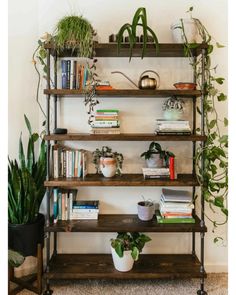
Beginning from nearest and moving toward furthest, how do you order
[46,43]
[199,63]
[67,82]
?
[46,43] < [67,82] < [199,63]

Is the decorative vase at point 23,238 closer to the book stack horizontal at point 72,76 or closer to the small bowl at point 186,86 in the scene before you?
the book stack horizontal at point 72,76

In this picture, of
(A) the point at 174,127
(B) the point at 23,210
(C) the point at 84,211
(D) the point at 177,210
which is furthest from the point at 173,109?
(B) the point at 23,210

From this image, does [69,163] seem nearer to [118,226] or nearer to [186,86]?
[118,226]

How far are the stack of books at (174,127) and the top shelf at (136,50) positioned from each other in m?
0.53

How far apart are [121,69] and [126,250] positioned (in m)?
1.41

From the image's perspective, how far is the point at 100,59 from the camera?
7.78 feet

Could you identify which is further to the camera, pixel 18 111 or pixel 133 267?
pixel 18 111

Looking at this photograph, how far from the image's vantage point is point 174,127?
213cm

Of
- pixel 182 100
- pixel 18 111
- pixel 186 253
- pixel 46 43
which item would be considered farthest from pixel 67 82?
pixel 186 253

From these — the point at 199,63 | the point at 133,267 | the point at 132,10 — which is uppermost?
the point at 132,10

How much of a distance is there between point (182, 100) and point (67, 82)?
93 cm

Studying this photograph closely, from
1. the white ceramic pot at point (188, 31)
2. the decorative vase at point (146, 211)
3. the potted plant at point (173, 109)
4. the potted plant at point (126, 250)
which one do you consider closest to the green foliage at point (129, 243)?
the potted plant at point (126, 250)

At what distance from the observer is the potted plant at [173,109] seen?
2201 mm

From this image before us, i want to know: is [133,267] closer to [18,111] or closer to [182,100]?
[182,100]
